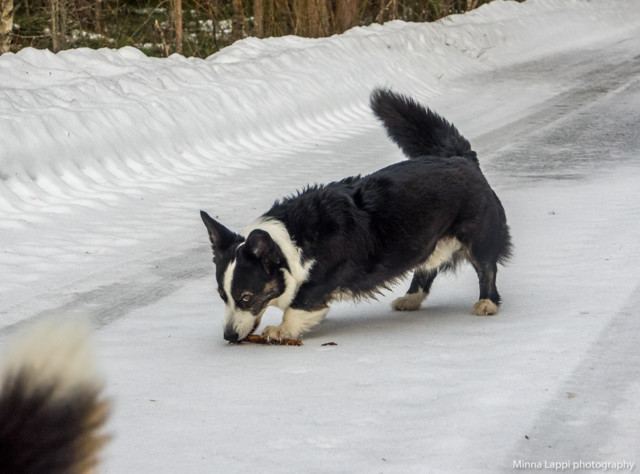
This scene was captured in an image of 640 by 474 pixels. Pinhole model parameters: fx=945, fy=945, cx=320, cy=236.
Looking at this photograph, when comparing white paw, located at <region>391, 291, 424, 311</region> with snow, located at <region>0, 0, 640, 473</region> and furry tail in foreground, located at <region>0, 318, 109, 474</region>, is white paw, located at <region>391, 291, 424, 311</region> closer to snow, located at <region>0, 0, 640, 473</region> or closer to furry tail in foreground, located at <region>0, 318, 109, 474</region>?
snow, located at <region>0, 0, 640, 473</region>

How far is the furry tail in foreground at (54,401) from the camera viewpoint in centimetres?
91

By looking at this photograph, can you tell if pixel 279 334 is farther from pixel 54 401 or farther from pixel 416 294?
pixel 54 401

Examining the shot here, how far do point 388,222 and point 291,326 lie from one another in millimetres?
688

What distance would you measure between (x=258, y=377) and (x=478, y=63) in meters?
13.8

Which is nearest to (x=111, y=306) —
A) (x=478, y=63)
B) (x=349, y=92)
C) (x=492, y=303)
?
(x=492, y=303)

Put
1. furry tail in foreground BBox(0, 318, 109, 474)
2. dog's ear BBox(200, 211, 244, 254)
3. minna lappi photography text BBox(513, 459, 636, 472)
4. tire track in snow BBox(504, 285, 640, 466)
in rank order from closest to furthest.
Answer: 1. furry tail in foreground BBox(0, 318, 109, 474)
2. minna lappi photography text BBox(513, 459, 636, 472)
3. tire track in snow BBox(504, 285, 640, 466)
4. dog's ear BBox(200, 211, 244, 254)

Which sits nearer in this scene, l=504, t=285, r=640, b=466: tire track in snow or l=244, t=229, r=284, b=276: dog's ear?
l=504, t=285, r=640, b=466: tire track in snow

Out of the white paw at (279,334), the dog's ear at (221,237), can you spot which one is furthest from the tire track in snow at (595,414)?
the dog's ear at (221,237)

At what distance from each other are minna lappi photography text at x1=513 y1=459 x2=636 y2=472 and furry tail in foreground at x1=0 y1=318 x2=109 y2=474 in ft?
6.89

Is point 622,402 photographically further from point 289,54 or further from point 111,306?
Answer: point 289,54

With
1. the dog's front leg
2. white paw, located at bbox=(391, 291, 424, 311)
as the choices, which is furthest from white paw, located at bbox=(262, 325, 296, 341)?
white paw, located at bbox=(391, 291, 424, 311)

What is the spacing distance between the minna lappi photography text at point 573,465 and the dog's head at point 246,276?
1771mm

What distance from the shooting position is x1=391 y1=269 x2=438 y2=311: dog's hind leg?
513 centimetres

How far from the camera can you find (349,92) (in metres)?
12.9
